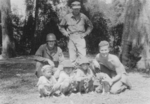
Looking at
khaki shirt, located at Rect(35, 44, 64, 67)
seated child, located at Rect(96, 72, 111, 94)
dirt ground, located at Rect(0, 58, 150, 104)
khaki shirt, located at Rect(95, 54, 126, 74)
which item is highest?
khaki shirt, located at Rect(35, 44, 64, 67)

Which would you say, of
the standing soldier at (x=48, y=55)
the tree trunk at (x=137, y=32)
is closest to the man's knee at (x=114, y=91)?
the standing soldier at (x=48, y=55)

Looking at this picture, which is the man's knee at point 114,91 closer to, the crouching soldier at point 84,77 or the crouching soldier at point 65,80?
the crouching soldier at point 84,77

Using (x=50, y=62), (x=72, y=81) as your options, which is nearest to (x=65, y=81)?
(x=72, y=81)

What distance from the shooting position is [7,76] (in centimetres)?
853

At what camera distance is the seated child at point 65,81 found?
17.6 ft

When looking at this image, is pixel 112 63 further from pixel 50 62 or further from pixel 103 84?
pixel 50 62

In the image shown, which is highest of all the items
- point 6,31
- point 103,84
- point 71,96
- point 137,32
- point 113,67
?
point 137,32

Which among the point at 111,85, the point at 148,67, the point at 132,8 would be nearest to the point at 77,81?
the point at 111,85

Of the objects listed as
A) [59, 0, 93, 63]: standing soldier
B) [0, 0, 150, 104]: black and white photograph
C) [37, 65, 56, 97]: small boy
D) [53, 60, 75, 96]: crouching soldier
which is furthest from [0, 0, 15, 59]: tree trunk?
[37, 65, 56, 97]: small boy

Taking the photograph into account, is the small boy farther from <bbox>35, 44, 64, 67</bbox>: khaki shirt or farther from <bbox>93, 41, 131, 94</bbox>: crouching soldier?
<bbox>93, 41, 131, 94</bbox>: crouching soldier

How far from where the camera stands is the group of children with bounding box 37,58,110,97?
17.5 ft

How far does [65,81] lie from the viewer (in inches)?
211

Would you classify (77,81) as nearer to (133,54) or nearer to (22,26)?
(133,54)

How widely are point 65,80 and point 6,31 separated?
10.3 m
